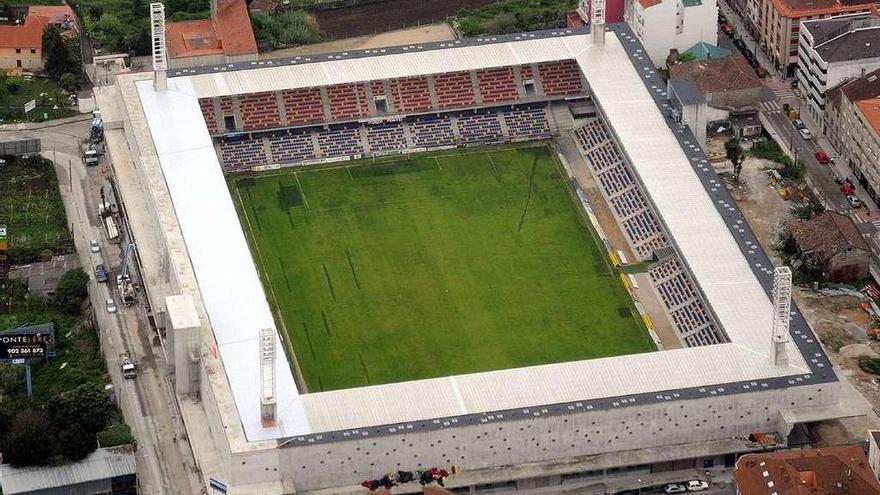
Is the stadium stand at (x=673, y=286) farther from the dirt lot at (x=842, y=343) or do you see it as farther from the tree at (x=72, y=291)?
the tree at (x=72, y=291)

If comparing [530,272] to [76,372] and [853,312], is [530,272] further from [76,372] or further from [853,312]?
[76,372]

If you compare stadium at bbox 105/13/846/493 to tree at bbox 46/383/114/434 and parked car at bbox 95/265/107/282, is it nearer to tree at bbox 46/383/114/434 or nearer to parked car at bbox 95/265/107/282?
parked car at bbox 95/265/107/282

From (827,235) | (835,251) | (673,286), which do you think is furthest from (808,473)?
(827,235)

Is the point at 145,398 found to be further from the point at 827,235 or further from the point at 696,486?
the point at 827,235

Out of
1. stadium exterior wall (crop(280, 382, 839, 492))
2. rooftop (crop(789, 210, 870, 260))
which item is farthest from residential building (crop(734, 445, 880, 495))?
rooftop (crop(789, 210, 870, 260))

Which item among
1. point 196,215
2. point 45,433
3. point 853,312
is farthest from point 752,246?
point 45,433

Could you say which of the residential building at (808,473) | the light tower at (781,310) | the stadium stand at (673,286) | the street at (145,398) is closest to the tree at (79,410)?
the street at (145,398)
